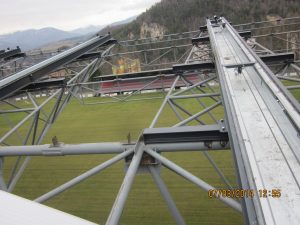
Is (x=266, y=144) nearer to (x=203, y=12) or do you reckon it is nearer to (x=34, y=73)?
(x=34, y=73)

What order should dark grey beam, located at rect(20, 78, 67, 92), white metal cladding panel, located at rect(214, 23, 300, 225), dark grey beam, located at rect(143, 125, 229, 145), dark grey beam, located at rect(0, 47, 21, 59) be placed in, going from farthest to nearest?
dark grey beam, located at rect(0, 47, 21, 59)
dark grey beam, located at rect(20, 78, 67, 92)
dark grey beam, located at rect(143, 125, 229, 145)
white metal cladding panel, located at rect(214, 23, 300, 225)

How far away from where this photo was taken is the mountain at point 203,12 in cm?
5878

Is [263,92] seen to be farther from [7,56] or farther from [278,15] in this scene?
[278,15]

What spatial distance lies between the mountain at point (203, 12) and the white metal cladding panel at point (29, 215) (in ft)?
187

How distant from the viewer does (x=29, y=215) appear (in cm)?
197

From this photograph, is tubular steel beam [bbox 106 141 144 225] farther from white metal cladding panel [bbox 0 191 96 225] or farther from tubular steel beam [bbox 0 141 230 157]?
white metal cladding panel [bbox 0 191 96 225]

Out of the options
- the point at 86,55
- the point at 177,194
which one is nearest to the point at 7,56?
the point at 86,55

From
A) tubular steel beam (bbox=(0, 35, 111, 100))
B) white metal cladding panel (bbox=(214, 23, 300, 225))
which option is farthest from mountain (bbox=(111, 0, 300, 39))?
white metal cladding panel (bbox=(214, 23, 300, 225))

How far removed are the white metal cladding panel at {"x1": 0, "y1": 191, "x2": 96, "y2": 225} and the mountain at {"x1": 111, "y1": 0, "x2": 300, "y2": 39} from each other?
56.9 metres

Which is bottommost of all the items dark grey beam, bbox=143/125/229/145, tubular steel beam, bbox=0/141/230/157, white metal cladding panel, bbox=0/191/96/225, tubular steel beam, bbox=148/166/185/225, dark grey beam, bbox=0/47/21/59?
tubular steel beam, bbox=148/166/185/225

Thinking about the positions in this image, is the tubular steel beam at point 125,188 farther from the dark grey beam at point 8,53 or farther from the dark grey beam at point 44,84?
the dark grey beam at point 8,53

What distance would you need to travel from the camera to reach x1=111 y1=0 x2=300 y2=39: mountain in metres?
58.8

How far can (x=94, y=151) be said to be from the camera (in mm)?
4164

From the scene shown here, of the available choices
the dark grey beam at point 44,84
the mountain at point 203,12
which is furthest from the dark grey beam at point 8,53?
the mountain at point 203,12
